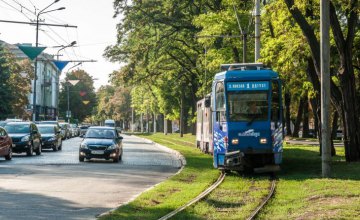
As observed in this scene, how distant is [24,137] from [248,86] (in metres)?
14.8

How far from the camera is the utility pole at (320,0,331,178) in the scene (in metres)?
17.8

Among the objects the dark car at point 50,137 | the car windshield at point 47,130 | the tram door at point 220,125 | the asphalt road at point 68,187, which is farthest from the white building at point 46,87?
the tram door at point 220,125

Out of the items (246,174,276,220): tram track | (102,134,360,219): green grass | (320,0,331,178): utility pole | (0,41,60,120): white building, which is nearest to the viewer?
(246,174,276,220): tram track

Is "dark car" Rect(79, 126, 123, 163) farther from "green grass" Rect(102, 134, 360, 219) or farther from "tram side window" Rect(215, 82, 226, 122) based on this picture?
"tram side window" Rect(215, 82, 226, 122)

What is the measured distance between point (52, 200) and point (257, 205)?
14.7ft

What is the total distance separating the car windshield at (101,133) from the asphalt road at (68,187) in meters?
2.95

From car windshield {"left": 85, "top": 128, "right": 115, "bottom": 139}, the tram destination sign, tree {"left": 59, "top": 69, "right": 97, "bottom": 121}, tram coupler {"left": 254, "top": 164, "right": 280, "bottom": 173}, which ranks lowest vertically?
tram coupler {"left": 254, "top": 164, "right": 280, "bottom": 173}

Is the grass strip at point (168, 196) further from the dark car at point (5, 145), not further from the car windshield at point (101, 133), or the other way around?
the dark car at point (5, 145)

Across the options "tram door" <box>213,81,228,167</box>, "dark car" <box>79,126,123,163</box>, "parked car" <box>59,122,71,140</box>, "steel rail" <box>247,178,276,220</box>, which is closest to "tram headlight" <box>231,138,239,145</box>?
"tram door" <box>213,81,228,167</box>

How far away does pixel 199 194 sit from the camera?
1491cm

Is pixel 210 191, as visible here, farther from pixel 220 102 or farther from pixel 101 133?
pixel 101 133

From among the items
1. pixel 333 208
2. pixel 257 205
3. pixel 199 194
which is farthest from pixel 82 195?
pixel 333 208

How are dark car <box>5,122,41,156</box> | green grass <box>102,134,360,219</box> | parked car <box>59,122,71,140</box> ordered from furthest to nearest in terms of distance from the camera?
parked car <box>59,122,71,140</box> → dark car <box>5,122,41,156</box> → green grass <box>102,134,360,219</box>

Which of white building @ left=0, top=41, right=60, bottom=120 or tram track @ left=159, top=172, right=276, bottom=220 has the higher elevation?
white building @ left=0, top=41, right=60, bottom=120
